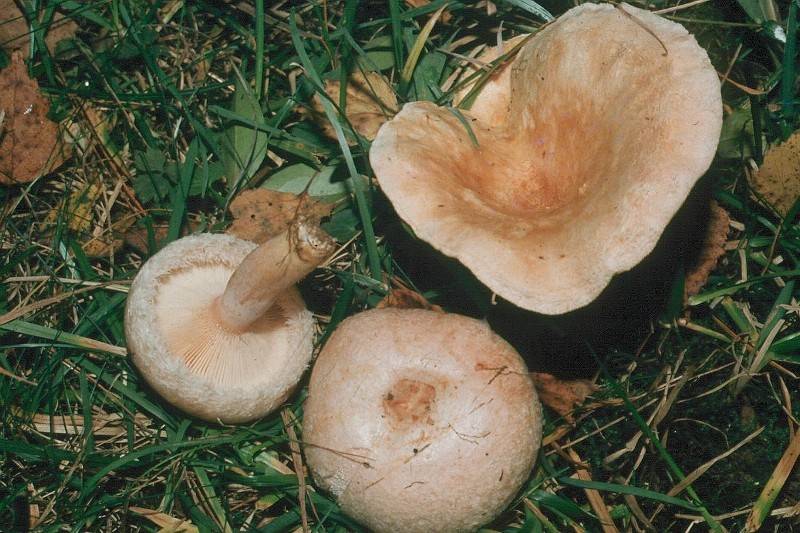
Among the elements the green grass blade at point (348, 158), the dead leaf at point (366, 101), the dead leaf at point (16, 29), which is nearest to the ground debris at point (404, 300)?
the green grass blade at point (348, 158)

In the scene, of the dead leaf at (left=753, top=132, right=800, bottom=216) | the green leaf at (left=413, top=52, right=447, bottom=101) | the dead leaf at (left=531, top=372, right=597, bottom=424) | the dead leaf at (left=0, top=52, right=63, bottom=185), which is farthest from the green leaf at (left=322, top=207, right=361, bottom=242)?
the dead leaf at (left=753, top=132, right=800, bottom=216)

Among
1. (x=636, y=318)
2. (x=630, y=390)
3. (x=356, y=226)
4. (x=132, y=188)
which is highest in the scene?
(x=132, y=188)

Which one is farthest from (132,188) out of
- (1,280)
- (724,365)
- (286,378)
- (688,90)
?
(724,365)

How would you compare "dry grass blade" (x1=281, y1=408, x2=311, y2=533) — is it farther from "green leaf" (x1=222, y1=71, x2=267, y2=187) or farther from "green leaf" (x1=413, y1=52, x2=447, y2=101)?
"green leaf" (x1=413, y1=52, x2=447, y2=101)

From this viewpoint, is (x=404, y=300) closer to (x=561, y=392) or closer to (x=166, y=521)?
(x=561, y=392)

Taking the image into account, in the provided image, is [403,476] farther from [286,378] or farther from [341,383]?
[286,378]

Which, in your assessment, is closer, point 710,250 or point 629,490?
point 629,490

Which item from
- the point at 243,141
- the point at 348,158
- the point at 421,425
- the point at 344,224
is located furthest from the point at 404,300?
the point at 243,141
